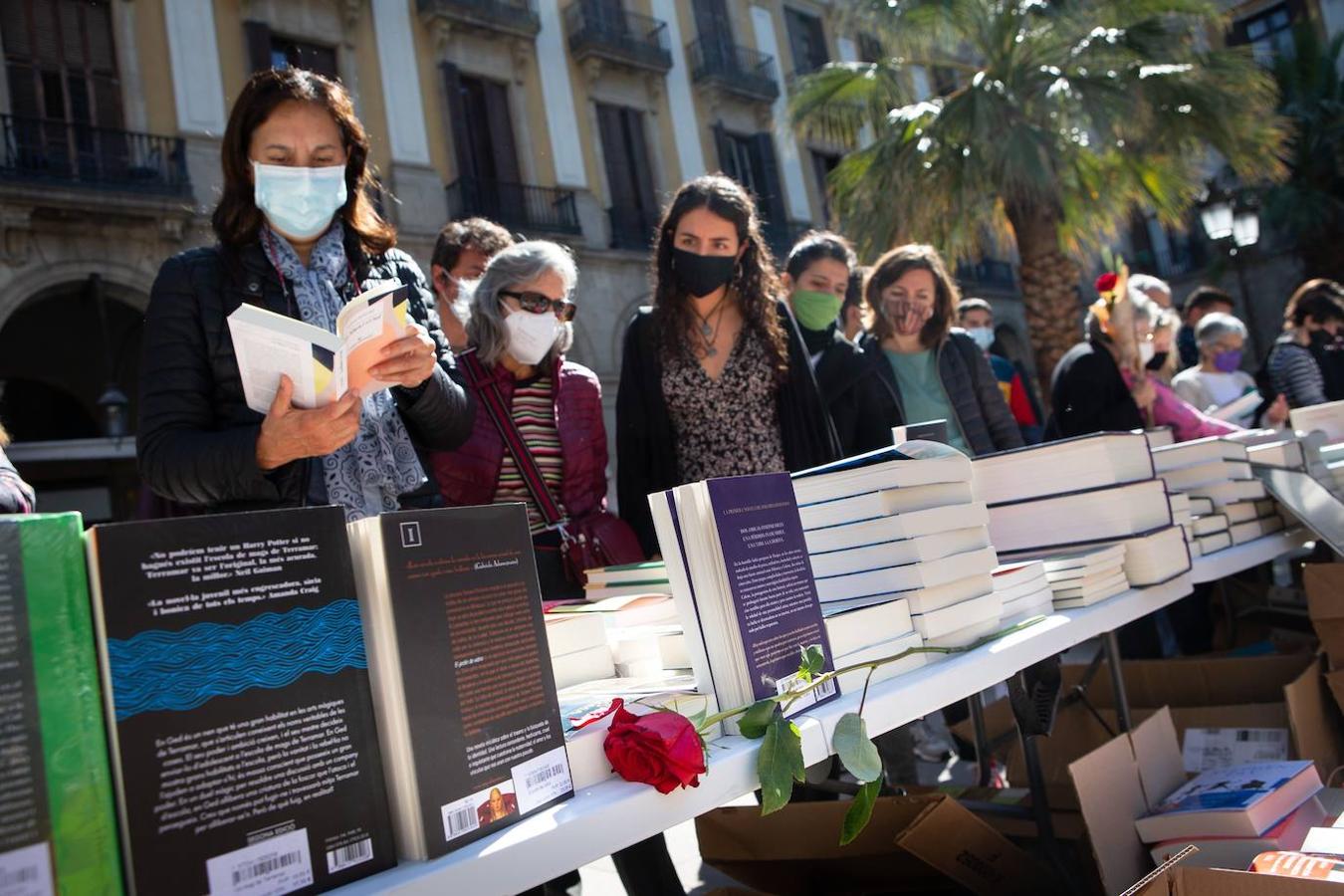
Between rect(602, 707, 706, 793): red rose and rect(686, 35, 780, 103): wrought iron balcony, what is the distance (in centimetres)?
1485

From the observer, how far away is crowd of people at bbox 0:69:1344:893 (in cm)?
153

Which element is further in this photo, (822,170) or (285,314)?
(822,170)

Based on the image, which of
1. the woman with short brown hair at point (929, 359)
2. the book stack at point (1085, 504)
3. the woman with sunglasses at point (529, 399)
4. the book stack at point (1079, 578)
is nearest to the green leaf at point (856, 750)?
the book stack at point (1079, 578)

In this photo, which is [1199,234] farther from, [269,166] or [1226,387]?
[269,166]

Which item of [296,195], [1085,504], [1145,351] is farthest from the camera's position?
[1145,351]

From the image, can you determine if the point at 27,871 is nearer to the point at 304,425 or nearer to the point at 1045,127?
the point at 304,425

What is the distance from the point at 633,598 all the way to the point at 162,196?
32.3ft

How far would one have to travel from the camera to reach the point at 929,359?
10.3 feet

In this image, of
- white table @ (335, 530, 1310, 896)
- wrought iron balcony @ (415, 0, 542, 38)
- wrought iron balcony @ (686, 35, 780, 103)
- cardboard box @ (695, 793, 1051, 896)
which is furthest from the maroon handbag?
wrought iron balcony @ (686, 35, 780, 103)

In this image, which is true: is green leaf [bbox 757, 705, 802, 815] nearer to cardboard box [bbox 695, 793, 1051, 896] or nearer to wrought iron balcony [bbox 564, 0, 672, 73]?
cardboard box [bbox 695, 793, 1051, 896]

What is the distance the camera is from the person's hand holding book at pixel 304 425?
1301 millimetres

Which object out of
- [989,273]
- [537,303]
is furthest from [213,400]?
[989,273]

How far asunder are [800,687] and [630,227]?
1294cm

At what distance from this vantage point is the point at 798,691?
3.52 feet
